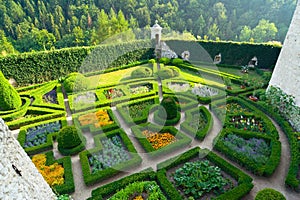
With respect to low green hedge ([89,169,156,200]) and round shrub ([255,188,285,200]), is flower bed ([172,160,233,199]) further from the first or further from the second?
round shrub ([255,188,285,200])

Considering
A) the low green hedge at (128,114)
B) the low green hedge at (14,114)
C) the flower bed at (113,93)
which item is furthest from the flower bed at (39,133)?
the flower bed at (113,93)

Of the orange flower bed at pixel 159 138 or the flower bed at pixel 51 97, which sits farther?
the flower bed at pixel 51 97

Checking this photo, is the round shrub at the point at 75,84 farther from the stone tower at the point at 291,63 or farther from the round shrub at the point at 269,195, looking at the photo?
the stone tower at the point at 291,63

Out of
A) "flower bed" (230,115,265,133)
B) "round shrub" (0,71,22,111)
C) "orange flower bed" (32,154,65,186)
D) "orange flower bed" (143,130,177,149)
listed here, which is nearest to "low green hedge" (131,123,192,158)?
"orange flower bed" (143,130,177,149)

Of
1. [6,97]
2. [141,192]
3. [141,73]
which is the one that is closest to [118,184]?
[141,192]

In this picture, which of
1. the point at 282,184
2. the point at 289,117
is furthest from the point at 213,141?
the point at 289,117
